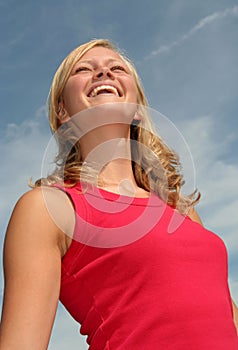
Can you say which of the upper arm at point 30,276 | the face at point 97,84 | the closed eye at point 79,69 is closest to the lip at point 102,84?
the face at point 97,84

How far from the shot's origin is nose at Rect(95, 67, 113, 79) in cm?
406

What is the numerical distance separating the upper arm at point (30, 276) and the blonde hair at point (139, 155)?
2.38 feet

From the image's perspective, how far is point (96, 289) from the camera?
301 centimetres

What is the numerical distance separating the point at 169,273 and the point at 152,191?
1286mm

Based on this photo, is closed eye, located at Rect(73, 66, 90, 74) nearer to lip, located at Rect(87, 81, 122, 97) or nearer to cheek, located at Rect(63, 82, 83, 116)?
cheek, located at Rect(63, 82, 83, 116)

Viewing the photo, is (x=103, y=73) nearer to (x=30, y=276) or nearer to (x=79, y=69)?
(x=79, y=69)

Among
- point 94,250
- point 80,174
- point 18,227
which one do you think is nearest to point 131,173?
point 80,174

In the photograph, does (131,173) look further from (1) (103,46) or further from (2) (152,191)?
(1) (103,46)

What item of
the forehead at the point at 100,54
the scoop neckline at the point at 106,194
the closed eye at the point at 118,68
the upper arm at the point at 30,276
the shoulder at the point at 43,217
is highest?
the forehead at the point at 100,54

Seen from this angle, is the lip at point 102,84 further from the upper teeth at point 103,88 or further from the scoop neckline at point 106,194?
the scoop neckline at point 106,194

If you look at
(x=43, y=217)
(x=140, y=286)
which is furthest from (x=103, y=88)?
(x=140, y=286)

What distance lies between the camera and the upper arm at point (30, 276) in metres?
2.64

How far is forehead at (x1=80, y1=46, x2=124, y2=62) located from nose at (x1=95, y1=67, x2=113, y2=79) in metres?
0.18

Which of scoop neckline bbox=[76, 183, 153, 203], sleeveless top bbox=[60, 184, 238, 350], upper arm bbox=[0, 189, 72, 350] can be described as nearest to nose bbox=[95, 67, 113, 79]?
scoop neckline bbox=[76, 183, 153, 203]
